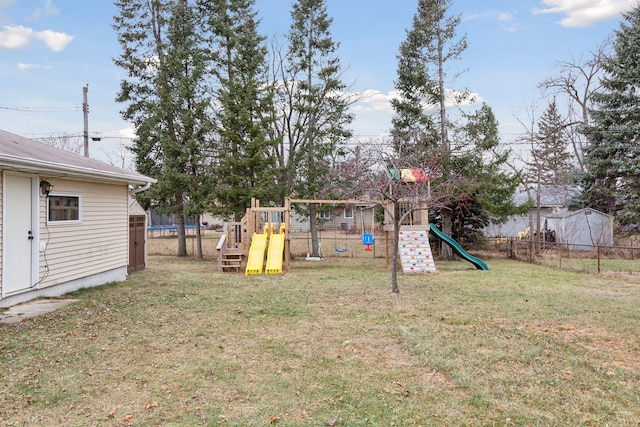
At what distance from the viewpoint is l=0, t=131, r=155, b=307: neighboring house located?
6441mm

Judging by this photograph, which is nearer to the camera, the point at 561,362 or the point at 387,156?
the point at 561,362

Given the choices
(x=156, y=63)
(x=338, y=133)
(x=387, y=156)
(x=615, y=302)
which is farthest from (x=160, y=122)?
(x=615, y=302)

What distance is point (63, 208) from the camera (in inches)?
308

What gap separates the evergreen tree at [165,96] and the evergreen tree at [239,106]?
0.82 metres

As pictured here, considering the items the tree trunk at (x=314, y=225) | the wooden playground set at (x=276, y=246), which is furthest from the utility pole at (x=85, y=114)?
the tree trunk at (x=314, y=225)

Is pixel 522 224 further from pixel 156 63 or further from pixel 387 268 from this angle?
pixel 156 63

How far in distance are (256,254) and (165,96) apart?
7.66 meters

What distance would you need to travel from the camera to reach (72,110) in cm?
2016

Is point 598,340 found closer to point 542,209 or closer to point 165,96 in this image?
point 165,96

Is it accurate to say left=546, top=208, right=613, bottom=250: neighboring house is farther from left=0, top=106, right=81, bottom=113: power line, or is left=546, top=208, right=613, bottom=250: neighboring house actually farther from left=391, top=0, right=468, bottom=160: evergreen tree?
left=0, top=106, right=81, bottom=113: power line

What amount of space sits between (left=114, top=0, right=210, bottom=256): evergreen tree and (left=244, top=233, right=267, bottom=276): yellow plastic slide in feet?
11.5

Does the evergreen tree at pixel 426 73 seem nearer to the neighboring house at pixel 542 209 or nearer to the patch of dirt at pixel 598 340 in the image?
the neighboring house at pixel 542 209

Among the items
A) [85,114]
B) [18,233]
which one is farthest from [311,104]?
[18,233]

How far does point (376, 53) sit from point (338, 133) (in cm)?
478
